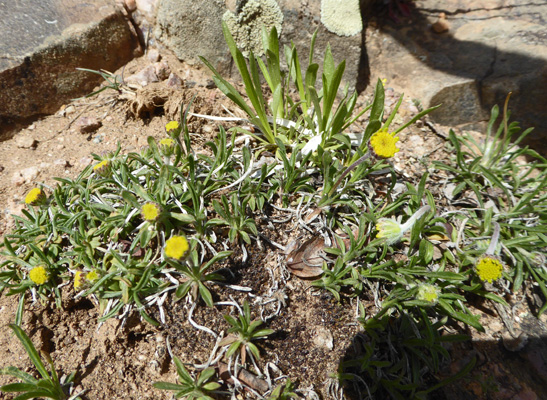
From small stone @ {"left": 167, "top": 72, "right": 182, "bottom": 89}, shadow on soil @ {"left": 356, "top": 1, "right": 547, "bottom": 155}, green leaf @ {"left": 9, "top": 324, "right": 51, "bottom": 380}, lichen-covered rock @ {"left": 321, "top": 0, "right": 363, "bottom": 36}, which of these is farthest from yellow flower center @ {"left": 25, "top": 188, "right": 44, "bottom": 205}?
shadow on soil @ {"left": 356, "top": 1, "right": 547, "bottom": 155}

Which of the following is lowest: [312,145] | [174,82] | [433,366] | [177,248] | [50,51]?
[433,366]

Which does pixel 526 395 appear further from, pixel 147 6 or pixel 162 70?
pixel 147 6

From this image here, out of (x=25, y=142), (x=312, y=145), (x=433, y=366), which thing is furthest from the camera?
(x=25, y=142)

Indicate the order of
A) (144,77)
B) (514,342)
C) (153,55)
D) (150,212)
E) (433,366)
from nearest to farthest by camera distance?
(150,212), (433,366), (514,342), (144,77), (153,55)

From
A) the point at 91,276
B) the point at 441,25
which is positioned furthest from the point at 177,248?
the point at 441,25

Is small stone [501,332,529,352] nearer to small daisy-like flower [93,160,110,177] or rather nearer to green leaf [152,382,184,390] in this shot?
green leaf [152,382,184,390]

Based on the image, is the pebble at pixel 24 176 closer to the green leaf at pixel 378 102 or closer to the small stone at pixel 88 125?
the small stone at pixel 88 125

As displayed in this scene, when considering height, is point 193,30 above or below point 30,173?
above

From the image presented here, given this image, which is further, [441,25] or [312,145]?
[441,25]
